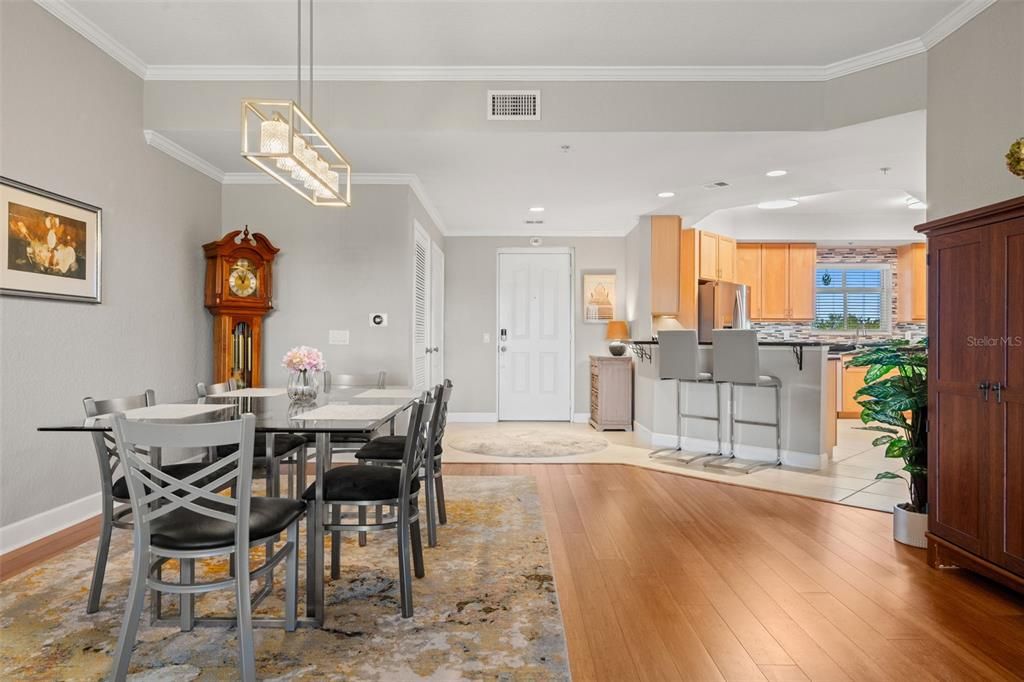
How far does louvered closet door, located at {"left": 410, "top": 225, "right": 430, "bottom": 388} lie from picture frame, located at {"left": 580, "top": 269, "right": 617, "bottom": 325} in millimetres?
2206

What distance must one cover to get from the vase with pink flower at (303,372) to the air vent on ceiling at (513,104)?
1986mm

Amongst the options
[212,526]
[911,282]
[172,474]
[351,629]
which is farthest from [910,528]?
[911,282]

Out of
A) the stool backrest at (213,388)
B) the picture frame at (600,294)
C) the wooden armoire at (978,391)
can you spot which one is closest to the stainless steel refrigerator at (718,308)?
the picture frame at (600,294)

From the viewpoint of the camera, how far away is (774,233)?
777 cm

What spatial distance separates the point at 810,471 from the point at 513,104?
142 inches

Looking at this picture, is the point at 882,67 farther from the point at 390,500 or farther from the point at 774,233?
the point at 774,233

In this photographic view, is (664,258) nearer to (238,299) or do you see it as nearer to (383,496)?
(238,299)

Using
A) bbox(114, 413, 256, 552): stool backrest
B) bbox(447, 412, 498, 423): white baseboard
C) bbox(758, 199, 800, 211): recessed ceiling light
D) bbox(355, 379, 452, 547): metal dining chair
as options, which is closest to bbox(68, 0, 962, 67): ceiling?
bbox(355, 379, 452, 547): metal dining chair

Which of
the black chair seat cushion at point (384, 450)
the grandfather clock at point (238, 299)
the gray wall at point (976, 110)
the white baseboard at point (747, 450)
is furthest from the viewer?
the white baseboard at point (747, 450)

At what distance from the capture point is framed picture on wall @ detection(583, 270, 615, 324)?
7543 mm

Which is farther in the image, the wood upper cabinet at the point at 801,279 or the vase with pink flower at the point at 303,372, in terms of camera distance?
the wood upper cabinet at the point at 801,279

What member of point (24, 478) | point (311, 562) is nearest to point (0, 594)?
point (24, 478)

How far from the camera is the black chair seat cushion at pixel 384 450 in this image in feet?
10.2

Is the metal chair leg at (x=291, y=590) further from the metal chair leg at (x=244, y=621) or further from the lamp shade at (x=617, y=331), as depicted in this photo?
the lamp shade at (x=617, y=331)
